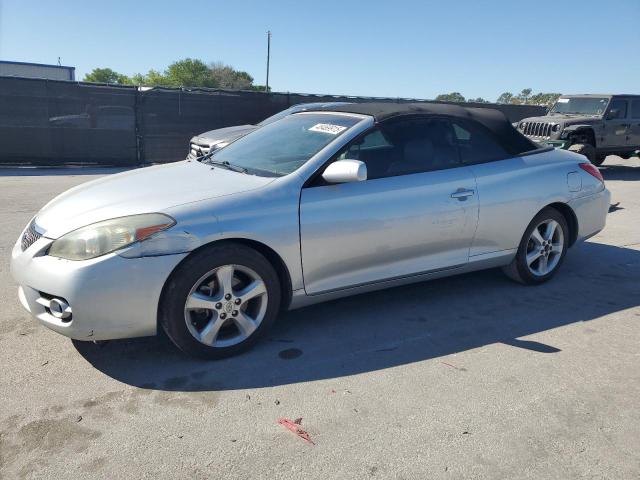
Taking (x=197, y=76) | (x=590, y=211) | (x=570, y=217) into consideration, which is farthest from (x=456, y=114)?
(x=197, y=76)

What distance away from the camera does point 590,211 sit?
5.11m

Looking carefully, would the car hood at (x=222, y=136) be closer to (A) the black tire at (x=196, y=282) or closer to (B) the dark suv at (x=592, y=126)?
(A) the black tire at (x=196, y=282)

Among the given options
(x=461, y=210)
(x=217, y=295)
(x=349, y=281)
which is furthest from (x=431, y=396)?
(x=461, y=210)

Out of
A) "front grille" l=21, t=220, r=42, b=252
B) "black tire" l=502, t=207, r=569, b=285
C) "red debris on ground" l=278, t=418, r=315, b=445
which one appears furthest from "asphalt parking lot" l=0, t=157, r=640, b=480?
"front grille" l=21, t=220, r=42, b=252

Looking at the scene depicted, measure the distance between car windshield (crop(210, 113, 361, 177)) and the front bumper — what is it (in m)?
1.12

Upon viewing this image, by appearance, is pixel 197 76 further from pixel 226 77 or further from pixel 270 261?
pixel 270 261

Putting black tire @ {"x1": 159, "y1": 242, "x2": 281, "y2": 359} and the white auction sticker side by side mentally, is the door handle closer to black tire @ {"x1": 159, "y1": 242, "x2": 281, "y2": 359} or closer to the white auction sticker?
the white auction sticker

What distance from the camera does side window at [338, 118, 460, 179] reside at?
3987mm

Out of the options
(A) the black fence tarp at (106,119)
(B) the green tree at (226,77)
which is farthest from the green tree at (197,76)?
(A) the black fence tarp at (106,119)

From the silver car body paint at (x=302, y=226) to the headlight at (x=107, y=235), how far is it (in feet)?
0.17

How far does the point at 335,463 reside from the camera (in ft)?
8.23

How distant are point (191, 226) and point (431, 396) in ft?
5.55

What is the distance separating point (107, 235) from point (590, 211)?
13.9ft

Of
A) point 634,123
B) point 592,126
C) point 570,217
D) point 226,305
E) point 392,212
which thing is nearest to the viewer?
point 226,305
